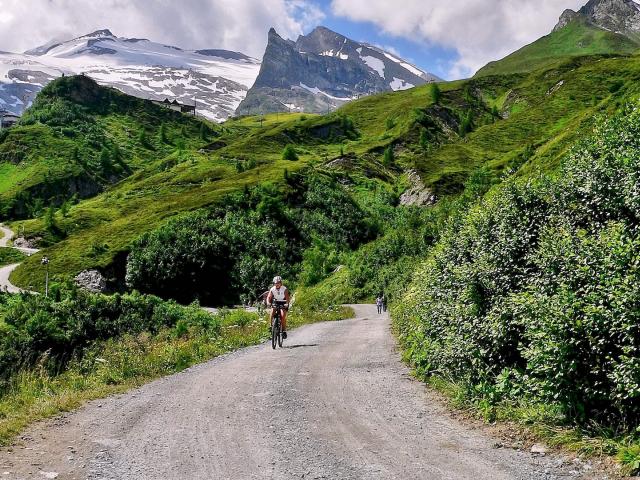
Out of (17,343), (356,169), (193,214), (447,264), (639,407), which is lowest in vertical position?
(17,343)

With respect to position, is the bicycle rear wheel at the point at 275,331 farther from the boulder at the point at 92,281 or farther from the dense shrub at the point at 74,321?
the boulder at the point at 92,281

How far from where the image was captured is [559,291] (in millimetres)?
8414

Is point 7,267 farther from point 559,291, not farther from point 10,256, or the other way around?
point 559,291

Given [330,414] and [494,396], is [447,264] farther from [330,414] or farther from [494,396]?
[330,414]

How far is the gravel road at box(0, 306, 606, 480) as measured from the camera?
298 inches

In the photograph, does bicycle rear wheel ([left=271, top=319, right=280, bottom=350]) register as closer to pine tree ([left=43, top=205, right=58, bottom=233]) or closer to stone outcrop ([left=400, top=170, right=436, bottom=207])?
stone outcrop ([left=400, top=170, right=436, bottom=207])

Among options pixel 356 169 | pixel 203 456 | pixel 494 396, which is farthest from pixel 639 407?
pixel 356 169

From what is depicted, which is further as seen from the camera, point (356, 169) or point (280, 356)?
point (356, 169)

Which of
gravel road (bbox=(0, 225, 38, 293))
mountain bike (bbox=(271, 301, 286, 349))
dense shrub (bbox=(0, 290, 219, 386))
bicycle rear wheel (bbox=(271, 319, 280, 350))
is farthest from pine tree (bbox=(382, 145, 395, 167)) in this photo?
bicycle rear wheel (bbox=(271, 319, 280, 350))

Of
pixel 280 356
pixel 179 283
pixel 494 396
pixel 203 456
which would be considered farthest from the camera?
pixel 179 283

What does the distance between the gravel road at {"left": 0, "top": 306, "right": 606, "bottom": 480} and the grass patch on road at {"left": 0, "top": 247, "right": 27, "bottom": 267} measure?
386ft

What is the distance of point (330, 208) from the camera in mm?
115875

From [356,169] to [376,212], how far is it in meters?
31.0

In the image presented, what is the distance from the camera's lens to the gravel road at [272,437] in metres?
7.57
